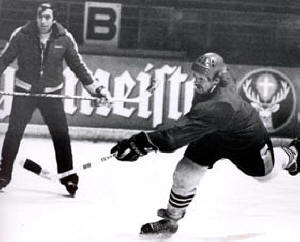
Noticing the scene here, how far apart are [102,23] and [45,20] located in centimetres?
15

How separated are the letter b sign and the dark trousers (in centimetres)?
19

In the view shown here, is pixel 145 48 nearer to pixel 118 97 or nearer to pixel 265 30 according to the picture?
pixel 118 97

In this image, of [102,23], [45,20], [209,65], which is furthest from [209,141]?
[45,20]

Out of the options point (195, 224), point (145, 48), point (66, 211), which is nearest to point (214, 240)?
point (195, 224)

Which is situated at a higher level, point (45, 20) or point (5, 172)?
point (45, 20)

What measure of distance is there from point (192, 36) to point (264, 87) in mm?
250

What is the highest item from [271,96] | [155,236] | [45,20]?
[45,20]

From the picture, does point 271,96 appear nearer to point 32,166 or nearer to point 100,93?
point 100,93

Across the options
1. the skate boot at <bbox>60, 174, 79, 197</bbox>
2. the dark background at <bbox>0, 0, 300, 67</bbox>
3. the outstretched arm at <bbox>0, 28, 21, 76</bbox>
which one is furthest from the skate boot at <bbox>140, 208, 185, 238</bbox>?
the outstretched arm at <bbox>0, 28, 21, 76</bbox>

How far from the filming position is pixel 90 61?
1598mm

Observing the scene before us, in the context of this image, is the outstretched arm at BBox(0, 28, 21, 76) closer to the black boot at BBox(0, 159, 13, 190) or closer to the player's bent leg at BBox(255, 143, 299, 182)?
the black boot at BBox(0, 159, 13, 190)

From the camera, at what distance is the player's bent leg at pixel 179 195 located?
1561mm

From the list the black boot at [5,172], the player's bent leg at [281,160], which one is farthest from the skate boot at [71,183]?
the player's bent leg at [281,160]

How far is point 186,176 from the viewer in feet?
5.11
